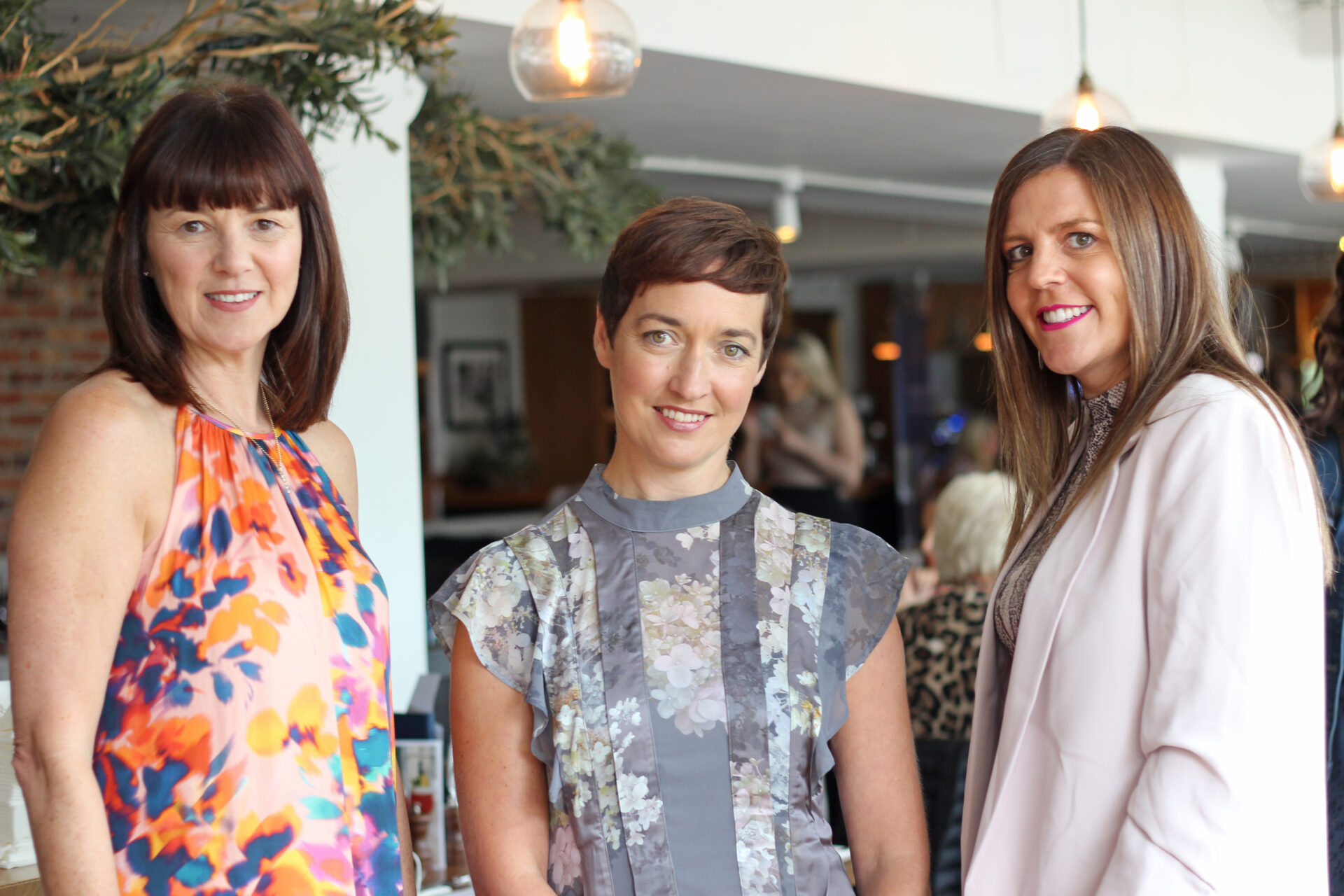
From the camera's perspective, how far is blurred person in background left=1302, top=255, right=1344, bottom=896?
2150 millimetres

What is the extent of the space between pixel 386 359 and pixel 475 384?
9115mm

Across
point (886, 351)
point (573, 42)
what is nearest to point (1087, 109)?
point (573, 42)

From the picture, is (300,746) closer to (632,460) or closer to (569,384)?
(632,460)

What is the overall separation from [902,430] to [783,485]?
4.32 meters

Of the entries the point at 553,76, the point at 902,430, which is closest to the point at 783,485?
the point at 553,76

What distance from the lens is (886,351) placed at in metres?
10.7

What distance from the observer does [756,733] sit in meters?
1.45

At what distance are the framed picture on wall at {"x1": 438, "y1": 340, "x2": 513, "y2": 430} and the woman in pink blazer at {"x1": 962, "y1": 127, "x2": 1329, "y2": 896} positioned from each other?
10909mm

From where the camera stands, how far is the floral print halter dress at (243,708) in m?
1.36

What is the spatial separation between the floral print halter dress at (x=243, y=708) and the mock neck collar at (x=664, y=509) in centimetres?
31

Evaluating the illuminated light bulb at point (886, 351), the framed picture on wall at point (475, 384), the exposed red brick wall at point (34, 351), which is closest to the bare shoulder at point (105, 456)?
the exposed red brick wall at point (34, 351)

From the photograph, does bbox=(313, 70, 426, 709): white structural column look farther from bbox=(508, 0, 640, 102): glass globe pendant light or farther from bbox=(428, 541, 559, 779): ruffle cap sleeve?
bbox=(428, 541, 559, 779): ruffle cap sleeve

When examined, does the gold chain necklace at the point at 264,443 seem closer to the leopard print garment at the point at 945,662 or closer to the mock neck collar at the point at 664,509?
the mock neck collar at the point at 664,509

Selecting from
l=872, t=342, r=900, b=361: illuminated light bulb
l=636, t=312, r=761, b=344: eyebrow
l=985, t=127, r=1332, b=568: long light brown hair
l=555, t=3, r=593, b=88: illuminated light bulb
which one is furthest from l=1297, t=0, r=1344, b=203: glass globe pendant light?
l=872, t=342, r=900, b=361: illuminated light bulb
